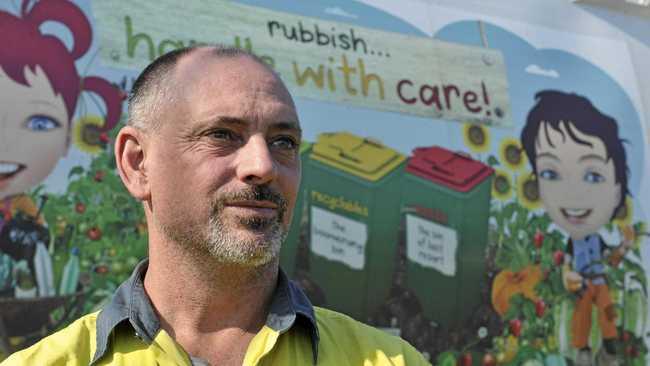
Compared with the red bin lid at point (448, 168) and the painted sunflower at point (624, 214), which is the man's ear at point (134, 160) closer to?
the red bin lid at point (448, 168)

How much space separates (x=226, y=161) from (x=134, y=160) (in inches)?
6.3

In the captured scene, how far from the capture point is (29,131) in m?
2.30

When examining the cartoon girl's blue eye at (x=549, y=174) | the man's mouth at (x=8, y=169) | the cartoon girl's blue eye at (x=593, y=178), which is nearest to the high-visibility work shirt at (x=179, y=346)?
the man's mouth at (x=8, y=169)

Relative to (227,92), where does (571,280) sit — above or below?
below

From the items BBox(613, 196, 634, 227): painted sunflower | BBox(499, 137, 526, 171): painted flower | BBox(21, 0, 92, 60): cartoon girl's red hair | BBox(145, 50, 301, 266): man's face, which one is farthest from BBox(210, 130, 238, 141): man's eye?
BBox(613, 196, 634, 227): painted sunflower

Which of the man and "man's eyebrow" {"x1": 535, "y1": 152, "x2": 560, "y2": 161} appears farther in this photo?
"man's eyebrow" {"x1": 535, "y1": 152, "x2": 560, "y2": 161}

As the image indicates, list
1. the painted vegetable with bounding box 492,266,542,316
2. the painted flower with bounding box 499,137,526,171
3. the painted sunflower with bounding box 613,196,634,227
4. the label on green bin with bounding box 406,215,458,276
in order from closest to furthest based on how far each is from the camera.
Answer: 1. the label on green bin with bounding box 406,215,458,276
2. the painted vegetable with bounding box 492,266,542,316
3. the painted flower with bounding box 499,137,526,171
4. the painted sunflower with bounding box 613,196,634,227

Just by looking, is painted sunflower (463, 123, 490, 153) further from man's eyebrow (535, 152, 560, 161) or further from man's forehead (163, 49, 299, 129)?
man's forehead (163, 49, 299, 129)

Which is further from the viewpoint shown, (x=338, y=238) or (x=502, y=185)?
(x=502, y=185)

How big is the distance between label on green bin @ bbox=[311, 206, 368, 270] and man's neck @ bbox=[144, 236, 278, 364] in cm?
167

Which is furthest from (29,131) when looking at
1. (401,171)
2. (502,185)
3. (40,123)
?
(502,185)

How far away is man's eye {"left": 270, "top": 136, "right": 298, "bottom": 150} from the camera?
3.57ft

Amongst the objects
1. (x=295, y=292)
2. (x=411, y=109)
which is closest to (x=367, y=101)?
(x=411, y=109)

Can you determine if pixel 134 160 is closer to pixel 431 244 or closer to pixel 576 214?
pixel 431 244
